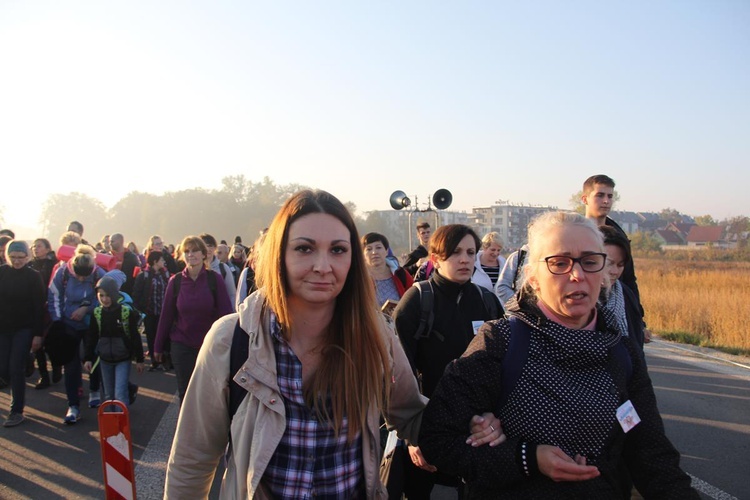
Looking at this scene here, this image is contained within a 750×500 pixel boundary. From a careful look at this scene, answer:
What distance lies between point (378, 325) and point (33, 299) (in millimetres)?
5536

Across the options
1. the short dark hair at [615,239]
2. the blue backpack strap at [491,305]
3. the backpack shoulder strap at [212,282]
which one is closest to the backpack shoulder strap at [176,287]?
the backpack shoulder strap at [212,282]

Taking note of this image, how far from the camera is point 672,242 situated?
84.7m

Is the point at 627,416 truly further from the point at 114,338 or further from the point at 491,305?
the point at 114,338

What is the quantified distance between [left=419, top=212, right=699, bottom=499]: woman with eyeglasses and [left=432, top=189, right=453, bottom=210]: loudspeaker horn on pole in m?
7.70

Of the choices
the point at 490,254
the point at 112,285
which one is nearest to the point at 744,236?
the point at 490,254

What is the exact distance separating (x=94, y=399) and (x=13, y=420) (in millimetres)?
885

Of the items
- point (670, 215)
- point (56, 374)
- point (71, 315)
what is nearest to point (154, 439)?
point (71, 315)

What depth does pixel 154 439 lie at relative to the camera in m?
5.32

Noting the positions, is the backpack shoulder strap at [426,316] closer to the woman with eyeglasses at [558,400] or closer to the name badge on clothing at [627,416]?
the woman with eyeglasses at [558,400]

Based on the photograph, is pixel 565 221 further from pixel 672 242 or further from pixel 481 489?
pixel 672 242

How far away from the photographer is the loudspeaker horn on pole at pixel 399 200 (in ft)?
37.3

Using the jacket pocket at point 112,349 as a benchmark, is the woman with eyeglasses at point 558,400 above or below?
above

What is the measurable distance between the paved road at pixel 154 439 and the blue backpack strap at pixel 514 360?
2.98 metres

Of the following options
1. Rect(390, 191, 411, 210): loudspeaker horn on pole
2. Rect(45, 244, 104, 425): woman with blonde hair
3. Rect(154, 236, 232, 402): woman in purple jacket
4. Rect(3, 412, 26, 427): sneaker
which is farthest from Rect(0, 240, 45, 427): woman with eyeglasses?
Rect(390, 191, 411, 210): loudspeaker horn on pole
